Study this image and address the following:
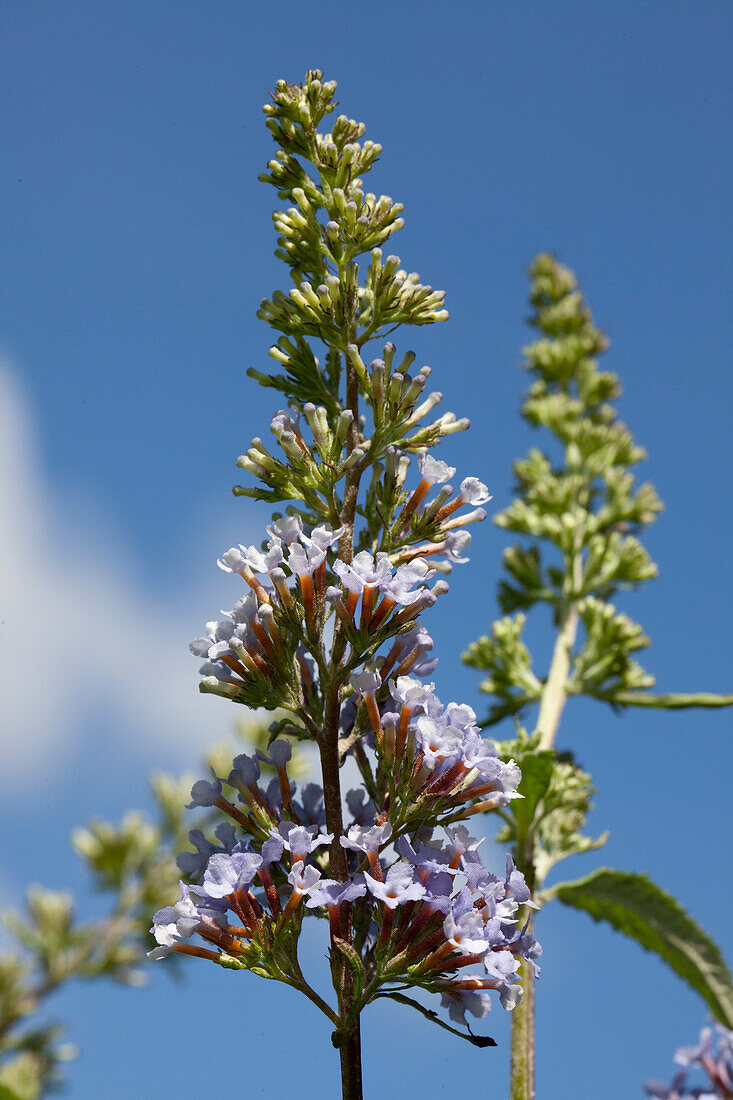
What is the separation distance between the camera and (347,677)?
3.07m

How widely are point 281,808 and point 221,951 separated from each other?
1.48 feet

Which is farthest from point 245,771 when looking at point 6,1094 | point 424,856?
point 6,1094

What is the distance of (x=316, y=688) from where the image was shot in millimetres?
3174

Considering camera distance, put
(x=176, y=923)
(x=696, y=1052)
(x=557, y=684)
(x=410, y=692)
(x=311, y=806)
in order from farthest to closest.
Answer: (x=557, y=684) < (x=696, y=1052) < (x=311, y=806) < (x=410, y=692) < (x=176, y=923)

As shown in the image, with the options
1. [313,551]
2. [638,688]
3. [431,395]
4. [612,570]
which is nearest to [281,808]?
[313,551]

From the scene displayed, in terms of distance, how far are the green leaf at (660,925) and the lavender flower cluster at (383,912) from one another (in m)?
1.69

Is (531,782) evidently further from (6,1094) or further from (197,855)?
(6,1094)

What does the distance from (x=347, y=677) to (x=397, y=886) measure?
0.67 metres

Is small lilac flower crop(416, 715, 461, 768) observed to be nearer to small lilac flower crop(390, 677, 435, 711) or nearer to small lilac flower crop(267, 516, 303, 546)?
small lilac flower crop(390, 677, 435, 711)

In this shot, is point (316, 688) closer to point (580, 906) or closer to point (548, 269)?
point (580, 906)

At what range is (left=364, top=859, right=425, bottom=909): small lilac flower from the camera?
262 cm

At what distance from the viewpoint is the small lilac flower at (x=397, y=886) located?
262 centimetres

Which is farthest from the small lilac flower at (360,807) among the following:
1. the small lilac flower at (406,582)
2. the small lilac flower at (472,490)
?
the small lilac flower at (472,490)

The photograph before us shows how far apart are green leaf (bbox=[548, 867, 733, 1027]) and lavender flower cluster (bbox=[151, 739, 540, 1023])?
1689mm
